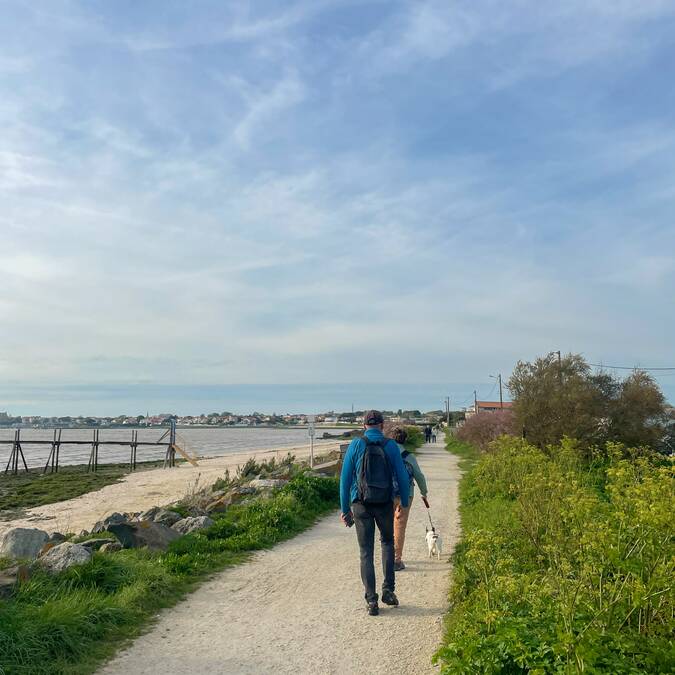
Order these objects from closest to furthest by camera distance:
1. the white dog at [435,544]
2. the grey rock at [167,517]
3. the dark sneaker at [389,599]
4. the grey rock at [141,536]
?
the dark sneaker at [389,599] → the white dog at [435,544] → the grey rock at [141,536] → the grey rock at [167,517]

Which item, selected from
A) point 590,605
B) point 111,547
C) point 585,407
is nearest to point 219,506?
point 111,547

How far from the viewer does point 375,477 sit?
244 inches

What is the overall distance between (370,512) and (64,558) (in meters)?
3.38

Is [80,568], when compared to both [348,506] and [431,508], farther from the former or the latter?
[431,508]

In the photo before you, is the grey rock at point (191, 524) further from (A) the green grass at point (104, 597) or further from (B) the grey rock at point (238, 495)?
(B) the grey rock at point (238, 495)

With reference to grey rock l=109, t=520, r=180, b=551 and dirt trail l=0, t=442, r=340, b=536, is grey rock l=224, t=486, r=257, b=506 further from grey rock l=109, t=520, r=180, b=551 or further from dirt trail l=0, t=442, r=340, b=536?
grey rock l=109, t=520, r=180, b=551

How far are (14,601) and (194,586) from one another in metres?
2.02

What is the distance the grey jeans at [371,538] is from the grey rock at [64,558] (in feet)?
9.80

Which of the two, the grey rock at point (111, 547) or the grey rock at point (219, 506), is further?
the grey rock at point (219, 506)

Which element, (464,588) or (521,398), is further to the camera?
(521,398)

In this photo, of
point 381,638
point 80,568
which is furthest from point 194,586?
point 381,638

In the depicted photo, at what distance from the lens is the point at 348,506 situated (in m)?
6.41

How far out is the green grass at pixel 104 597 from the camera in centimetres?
482

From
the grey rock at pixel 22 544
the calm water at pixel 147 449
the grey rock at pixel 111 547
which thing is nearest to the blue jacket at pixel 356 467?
the grey rock at pixel 111 547
